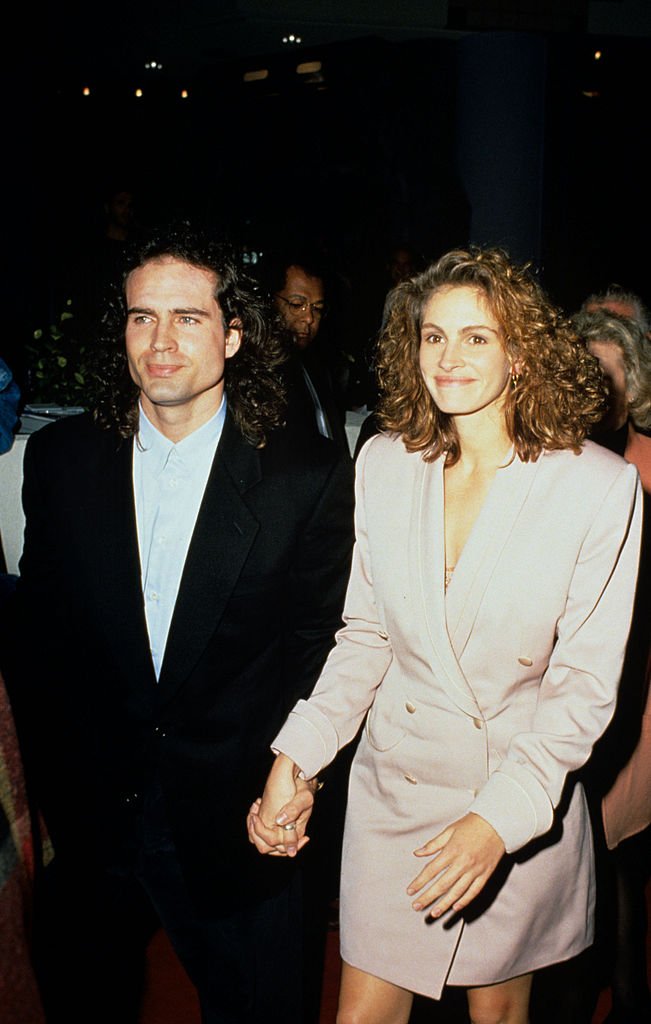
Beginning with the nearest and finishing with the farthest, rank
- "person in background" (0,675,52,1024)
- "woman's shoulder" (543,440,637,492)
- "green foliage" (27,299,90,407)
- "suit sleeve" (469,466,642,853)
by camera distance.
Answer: "person in background" (0,675,52,1024), "suit sleeve" (469,466,642,853), "woman's shoulder" (543,440,637,492), "green foliage" (27,299,90,407)

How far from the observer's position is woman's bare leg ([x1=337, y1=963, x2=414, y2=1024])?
1.98 meters

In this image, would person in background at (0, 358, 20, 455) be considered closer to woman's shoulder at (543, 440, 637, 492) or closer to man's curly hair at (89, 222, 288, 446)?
man's curly hair at (89, 222, 288, 446)

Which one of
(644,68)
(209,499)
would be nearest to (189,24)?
(644,68)

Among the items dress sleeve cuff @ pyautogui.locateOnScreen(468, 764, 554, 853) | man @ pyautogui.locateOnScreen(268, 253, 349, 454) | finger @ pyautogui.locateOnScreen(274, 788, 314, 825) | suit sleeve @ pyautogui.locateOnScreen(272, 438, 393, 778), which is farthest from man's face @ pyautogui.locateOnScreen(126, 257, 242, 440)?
man @ pyautogui.locateOnScreen(268, 253, 349, 454)

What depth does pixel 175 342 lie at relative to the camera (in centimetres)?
204

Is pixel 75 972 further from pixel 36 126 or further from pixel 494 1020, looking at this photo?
pixel 36 126

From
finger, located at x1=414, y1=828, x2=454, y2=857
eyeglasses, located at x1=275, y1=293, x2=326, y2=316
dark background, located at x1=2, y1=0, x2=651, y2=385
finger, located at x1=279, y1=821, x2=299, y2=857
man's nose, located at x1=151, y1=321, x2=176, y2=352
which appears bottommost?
finger, located at x1=279, y1=821, x2=299, y2=857

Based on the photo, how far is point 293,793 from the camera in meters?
1.88

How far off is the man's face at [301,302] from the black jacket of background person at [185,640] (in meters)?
1.76

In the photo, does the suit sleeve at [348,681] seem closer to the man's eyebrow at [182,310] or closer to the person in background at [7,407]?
the man's eyebrow at [182,310]

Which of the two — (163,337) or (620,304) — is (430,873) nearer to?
(163,337)

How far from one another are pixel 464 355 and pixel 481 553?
Result: 38cm

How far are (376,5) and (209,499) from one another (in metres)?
9.77

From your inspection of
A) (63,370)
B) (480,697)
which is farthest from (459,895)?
(63,370)
